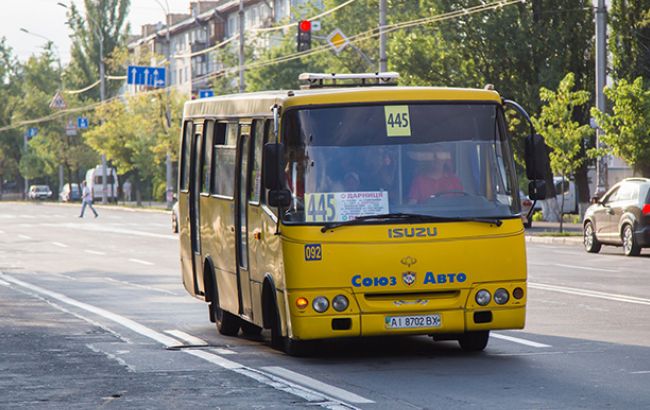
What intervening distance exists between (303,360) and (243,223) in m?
1.77

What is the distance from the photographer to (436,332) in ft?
41.3

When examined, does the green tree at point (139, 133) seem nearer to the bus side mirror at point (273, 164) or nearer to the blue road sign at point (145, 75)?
the blue road sign at point (145, 75)

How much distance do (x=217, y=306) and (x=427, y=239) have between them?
3853 mm

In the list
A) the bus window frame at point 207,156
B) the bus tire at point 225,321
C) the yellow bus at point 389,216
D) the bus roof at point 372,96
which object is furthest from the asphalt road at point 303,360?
the bus roof at point 372,96

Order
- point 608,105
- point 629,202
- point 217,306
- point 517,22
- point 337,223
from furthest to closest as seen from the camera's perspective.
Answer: point 608,105 → point 517,22 → point 629,202 → point 217,306 → point 337,223

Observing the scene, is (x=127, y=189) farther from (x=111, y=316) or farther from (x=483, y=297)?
(x=483, y=297)

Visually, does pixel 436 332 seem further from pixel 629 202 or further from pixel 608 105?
pixel 608 105

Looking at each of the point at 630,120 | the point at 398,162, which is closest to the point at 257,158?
the point at 398,162

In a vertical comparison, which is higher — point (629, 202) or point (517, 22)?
point (517, 22)

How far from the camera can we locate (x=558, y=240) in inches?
1511

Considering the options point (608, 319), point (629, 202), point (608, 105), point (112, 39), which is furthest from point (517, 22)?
point (112, 39)

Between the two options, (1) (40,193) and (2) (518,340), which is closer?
(2) (518,340)

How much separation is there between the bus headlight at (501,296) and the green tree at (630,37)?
29734 mm

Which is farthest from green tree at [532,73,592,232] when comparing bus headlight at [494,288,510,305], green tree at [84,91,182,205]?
green tree at [84,91,182,205]
